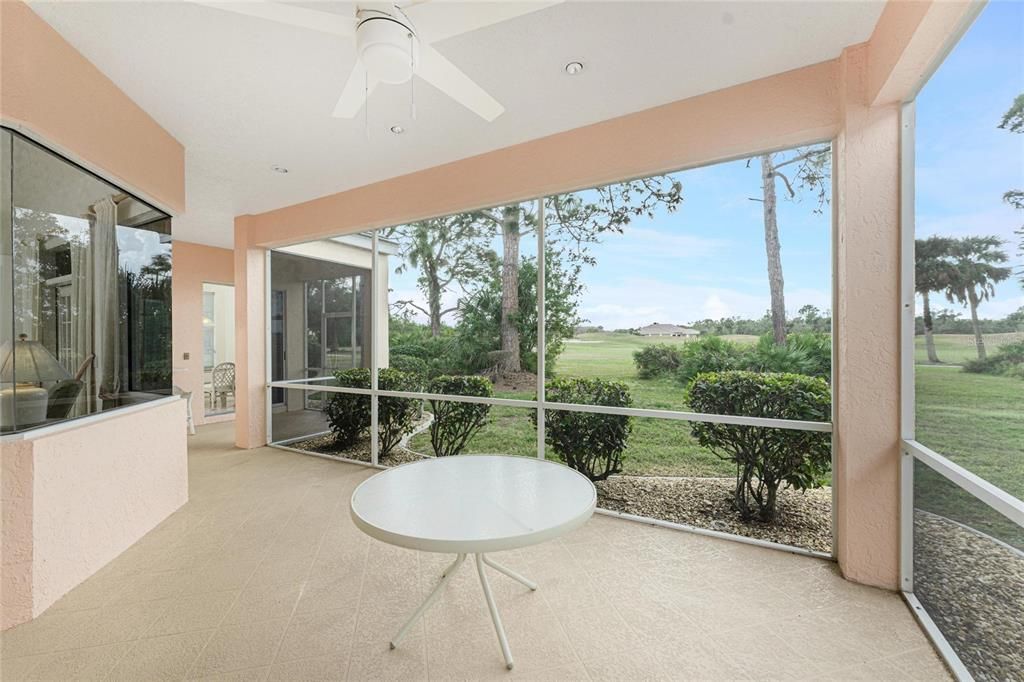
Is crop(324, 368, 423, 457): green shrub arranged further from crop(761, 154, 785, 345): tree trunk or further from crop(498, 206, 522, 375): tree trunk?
crop(761, 154, 785, 345): tree trunk

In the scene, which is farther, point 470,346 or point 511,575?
point 470,346

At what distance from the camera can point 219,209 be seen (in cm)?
465

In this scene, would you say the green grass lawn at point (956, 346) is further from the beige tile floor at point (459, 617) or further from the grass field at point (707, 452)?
the beige tile floor at point (459, 617)

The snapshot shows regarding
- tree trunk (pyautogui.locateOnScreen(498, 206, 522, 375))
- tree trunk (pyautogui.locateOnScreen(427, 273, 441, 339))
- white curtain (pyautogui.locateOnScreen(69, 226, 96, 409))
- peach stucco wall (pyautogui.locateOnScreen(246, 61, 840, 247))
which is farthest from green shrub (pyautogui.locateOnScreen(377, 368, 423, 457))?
white curtain (pyautogui.locateOnScreen(69, 226, 96, 409))

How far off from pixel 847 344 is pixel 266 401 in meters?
5.57

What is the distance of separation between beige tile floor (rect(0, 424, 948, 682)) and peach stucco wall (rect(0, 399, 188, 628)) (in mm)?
120

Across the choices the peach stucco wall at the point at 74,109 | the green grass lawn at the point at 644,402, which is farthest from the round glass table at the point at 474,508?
the peach stucco wall at the point at 74,109

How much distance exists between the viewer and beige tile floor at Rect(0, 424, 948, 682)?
1.64m

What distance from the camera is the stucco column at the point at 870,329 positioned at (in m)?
2.08

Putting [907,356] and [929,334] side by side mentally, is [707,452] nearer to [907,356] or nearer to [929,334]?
[907,356]

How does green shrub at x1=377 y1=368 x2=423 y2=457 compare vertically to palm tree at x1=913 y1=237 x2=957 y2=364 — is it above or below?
below

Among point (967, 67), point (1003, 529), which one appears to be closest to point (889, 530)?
point (1003, 529)

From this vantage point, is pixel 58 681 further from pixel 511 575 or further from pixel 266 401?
pixel 266 401

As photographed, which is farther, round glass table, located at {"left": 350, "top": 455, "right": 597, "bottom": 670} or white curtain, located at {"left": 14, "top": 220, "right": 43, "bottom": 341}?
white curtain, located at {"left": 14, "top": 220, "right": 43, "bottom": 341}
